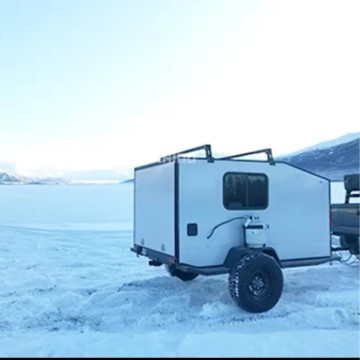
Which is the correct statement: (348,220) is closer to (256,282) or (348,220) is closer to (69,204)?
(256,282)

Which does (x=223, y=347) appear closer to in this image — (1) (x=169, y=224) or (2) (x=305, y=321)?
(2) (x=305, y=321)

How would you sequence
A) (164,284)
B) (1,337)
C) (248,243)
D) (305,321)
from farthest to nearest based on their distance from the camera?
(164,284), (248,243), (305,321), (1,337)

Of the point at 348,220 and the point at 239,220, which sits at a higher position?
the point at 239,220

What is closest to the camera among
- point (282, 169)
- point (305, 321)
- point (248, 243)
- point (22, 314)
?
point (305, 321)

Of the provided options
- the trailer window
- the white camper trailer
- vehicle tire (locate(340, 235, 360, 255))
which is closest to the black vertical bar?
the white camper trailer

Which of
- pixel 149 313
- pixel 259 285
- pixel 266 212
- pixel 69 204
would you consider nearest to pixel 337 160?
pixel 266 212

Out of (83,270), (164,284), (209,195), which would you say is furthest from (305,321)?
(83,270)

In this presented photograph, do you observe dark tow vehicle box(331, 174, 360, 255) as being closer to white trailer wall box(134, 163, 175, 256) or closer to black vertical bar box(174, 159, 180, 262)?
white trailer wall box(134, 163, 175, 256)

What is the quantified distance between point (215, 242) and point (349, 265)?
433cm

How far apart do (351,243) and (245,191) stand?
431cm

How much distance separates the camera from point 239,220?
6.23 metres

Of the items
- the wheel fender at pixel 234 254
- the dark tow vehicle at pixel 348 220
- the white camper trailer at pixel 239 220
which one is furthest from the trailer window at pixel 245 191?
the dark tow vehicle at pixel 348 220

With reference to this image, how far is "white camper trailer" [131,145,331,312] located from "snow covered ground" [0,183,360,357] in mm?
518

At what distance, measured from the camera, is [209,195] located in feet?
19.7
